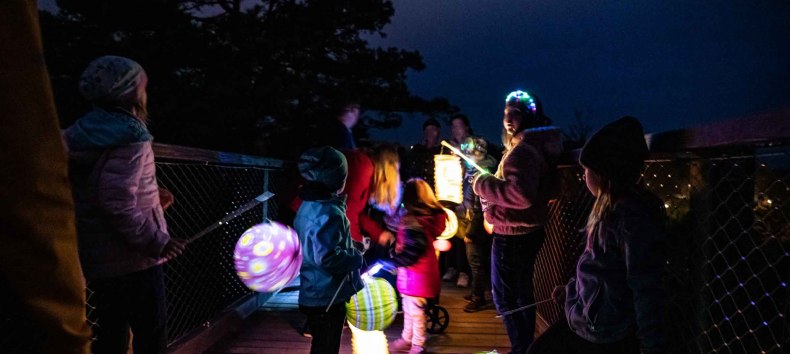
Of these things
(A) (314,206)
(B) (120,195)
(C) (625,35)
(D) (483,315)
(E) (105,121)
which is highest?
(C) (625,35)

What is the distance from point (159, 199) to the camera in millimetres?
2330

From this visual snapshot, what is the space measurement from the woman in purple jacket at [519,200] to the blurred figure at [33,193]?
2.55 meters

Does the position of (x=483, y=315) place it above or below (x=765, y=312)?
below

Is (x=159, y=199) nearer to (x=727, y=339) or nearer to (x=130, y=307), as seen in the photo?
(x=130, y=307)

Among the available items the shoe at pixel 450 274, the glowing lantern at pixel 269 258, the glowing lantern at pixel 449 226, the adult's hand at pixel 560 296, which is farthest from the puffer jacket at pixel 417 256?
the shoe at pixel 450 274

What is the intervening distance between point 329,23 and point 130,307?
1419cm

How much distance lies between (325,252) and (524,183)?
1269 millimetres

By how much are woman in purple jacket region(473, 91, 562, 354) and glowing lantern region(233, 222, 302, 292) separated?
1274mm

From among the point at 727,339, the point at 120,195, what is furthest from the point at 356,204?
the point at 727,339

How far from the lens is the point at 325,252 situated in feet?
8.74

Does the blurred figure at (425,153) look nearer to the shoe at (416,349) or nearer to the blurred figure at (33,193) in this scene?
the shoe at (416,349)

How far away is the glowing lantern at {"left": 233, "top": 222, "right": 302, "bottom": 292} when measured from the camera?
2.99m

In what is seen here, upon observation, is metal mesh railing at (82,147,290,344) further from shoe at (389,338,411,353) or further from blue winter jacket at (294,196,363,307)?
shoe at (389,338,411,353)

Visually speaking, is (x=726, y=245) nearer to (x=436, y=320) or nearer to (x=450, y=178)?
(x=450, y=178)
